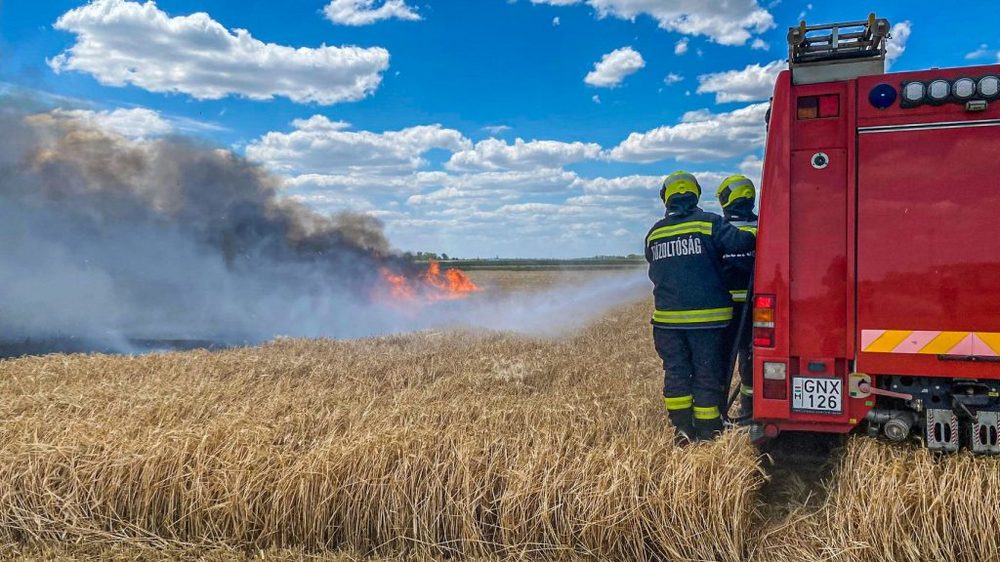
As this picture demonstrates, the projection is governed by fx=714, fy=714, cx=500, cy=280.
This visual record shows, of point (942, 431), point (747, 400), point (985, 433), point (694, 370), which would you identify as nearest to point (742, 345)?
point (747, 400)

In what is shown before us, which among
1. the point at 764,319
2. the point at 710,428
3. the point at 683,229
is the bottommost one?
the point at 710,428

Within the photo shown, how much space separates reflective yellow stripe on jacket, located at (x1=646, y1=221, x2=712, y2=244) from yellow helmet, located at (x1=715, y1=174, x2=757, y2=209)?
858mm

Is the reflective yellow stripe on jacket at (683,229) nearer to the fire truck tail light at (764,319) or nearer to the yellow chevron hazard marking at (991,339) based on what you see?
the fire truck tail light at (764,319)

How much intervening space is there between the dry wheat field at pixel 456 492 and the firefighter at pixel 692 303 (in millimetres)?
382

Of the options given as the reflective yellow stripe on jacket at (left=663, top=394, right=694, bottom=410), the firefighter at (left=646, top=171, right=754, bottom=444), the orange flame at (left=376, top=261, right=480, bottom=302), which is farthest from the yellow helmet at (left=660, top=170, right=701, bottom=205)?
the orange flame at (left=376, top=261, right=480, bottom=302)

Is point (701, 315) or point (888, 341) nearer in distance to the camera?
point (888, 341)

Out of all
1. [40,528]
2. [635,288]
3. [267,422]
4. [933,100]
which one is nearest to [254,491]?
[267,422]

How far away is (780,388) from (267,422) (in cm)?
406

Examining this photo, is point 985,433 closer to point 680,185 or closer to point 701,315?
point 701,315

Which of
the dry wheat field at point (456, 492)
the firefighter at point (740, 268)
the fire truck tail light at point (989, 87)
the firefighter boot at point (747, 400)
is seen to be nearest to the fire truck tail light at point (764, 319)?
the dry wheat field at point (456, 492)

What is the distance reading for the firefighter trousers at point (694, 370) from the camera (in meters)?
5.77

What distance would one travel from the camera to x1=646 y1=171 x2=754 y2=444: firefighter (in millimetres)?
5762

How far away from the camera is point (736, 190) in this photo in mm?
6418

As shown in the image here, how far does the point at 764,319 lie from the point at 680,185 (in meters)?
1.55
